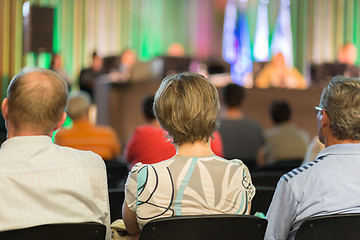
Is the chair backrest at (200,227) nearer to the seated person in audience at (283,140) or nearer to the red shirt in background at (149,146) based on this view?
the red shirt in background at (149,146)

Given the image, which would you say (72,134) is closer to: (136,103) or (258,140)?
(258,140)

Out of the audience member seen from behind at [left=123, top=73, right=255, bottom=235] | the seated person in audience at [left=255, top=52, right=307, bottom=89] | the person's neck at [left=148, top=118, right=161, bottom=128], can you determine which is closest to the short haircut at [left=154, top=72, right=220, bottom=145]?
the audience member seen from behind at [left=123, top=73, right=255, bottom=235]

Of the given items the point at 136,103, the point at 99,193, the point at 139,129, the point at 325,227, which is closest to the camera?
the point at 325,227

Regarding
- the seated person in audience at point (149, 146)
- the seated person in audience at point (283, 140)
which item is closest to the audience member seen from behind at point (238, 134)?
the seated person in audience at point (283, 140)

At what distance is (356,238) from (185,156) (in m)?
0.58

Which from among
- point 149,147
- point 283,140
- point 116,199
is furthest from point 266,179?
point 283,140

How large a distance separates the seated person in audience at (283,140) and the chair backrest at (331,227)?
2.86 m

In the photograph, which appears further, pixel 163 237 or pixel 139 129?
pixel 139 129

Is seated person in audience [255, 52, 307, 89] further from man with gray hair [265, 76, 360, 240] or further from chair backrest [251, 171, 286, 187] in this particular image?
man with gray hair [265, 76, 360, 240]

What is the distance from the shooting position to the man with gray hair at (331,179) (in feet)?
5.56

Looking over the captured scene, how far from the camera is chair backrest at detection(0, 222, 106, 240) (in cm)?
136

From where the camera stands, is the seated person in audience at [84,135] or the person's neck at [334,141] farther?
the seated person in audience at [84,135]

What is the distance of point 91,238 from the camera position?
142 centimetres

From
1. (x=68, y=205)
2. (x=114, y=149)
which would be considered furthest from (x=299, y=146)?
(x=68, y=205)
